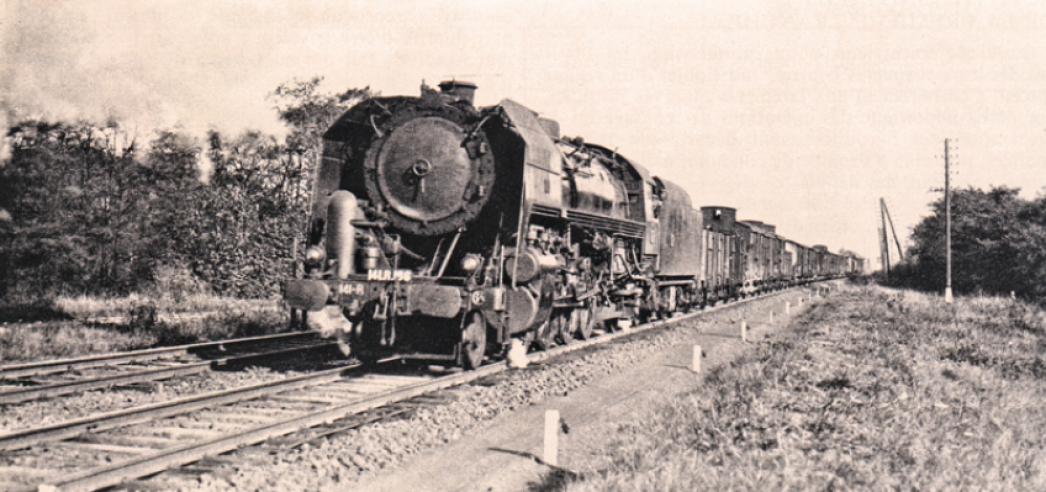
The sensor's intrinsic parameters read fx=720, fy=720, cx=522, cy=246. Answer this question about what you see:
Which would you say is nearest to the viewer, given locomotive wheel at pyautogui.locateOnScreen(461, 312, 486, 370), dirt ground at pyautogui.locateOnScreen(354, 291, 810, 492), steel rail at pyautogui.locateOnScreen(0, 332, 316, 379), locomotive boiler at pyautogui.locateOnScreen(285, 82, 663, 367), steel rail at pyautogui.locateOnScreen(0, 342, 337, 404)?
dirt ground at pyautogui.locateOnScreen(354, 291, 810, 492)

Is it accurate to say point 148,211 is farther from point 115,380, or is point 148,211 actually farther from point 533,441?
point 533,441

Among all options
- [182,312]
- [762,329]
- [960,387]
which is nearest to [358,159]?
[960,387]

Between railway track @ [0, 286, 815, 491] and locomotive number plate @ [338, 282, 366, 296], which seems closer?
railway track @ [0, 286, 815, 491]

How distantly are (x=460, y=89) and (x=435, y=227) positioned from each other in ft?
6.48

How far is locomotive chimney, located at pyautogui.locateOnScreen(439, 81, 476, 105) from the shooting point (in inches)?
382

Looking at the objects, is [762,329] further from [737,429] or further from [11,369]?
[11,369]

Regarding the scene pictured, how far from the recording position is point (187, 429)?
608 centimetres

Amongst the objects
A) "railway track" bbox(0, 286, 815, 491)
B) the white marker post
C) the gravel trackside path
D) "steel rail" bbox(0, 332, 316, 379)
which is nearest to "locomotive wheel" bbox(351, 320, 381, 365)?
"railway track" bbox(0, 286, 815, 491)

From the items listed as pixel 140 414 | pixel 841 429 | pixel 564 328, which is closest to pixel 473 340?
pixel 564 328

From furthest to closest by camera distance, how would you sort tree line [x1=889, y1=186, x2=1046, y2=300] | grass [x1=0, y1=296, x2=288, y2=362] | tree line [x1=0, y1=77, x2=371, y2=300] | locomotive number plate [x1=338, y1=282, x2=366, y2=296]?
tree line [x1=889, y1=186, x2=1046, y2=300], tree line [x1=0, y1=77, x2=371, y2=300], grass [x1=0, y1=296, x2=288, y2=362], locomotive number plate [x1=338, y1=282, x2=366, y2=296]

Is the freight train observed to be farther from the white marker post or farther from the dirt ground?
the white marker post

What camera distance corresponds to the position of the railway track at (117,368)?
7492 millimetres

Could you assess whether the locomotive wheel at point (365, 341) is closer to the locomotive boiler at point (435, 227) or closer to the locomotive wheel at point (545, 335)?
the locomotive boiler at point (435, 227)

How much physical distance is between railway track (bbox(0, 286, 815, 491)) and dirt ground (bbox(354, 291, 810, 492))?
→ 92 centimetres
